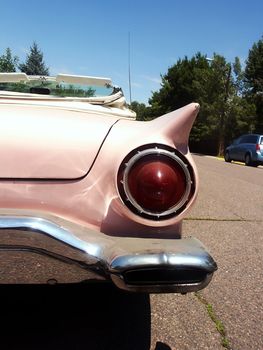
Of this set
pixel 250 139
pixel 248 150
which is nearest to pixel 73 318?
pixel 248 150

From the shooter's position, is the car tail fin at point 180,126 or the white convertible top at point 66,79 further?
the white convertible top at point 66,79

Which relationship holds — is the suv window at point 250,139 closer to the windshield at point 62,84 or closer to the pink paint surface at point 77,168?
the windshield at point 62,84

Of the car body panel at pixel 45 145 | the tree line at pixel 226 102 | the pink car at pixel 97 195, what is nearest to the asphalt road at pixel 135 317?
the pink car at pixel 97 195

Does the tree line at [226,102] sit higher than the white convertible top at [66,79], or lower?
lower

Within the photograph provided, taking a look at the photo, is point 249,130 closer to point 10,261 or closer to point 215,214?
point 215,214

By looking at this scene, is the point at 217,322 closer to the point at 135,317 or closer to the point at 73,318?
the point at 135,317

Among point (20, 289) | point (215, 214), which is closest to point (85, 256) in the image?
point (20, 289)

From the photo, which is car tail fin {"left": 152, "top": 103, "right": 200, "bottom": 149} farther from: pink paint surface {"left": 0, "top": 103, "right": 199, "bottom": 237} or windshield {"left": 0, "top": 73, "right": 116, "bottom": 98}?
windshield {"left": 0, "top": 73, "right": 116, "bottom": 98}

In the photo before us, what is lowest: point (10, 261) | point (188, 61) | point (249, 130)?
point (249, 130)

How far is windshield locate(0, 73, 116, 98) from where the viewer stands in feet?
14.5

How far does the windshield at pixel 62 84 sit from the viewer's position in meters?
4.43

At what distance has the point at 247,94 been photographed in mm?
37250

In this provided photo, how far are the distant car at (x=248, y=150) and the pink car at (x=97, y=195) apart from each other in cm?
1844

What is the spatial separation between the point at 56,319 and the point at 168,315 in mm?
673
